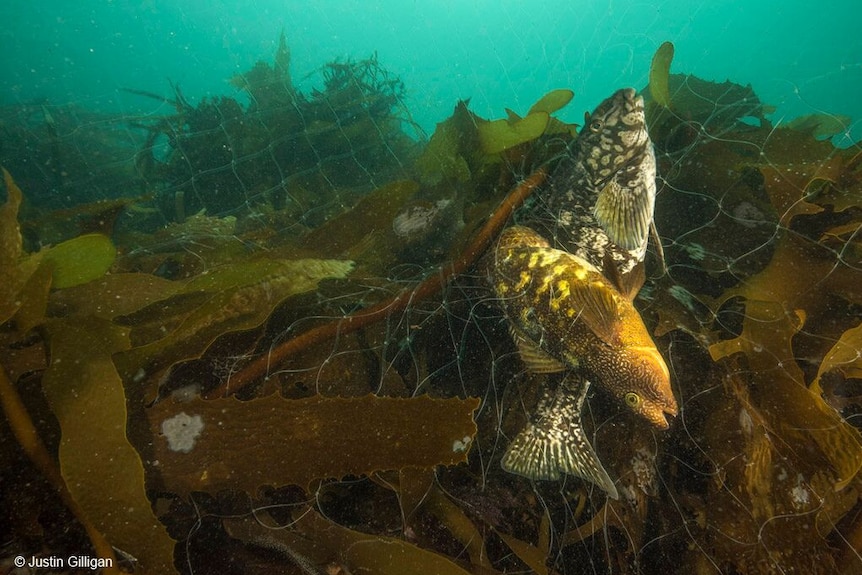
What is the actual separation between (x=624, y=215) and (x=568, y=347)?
Answer: 3.12 feet

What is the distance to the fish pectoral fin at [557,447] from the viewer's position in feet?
6.43

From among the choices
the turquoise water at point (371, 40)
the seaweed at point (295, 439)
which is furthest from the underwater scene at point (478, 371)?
the turquoise water at point (371, 40)

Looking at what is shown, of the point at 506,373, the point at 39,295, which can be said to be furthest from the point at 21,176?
the point at 506,373

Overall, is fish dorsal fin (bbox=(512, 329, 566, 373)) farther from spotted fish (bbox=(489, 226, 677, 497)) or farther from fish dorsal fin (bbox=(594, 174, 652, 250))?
fish dorsal fin (bbox=(594, 174, 652, 250))

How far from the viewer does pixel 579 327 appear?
5.87ft

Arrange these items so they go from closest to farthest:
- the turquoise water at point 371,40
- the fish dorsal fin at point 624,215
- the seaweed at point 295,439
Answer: the seaweed at point 295,439, the fish dorsal fin at point 624,215, the turquoise water at point 371,40

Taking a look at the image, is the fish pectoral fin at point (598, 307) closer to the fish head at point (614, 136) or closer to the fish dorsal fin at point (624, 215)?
the fish dorsal fin at point (624, 215)

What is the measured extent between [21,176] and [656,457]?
9080 millimetres

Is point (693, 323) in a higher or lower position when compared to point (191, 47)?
lower

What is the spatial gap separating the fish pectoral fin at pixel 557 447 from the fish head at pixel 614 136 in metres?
1.38

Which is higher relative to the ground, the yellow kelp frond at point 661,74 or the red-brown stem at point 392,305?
the yellow kelp frond at point 661,74

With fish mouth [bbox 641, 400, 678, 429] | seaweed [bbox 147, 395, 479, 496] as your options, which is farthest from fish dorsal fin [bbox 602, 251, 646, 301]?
seaweed [bbox 147, 395, 479, 496]

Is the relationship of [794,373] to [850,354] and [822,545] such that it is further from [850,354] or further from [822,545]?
[822,545]

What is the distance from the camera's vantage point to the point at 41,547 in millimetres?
1387
